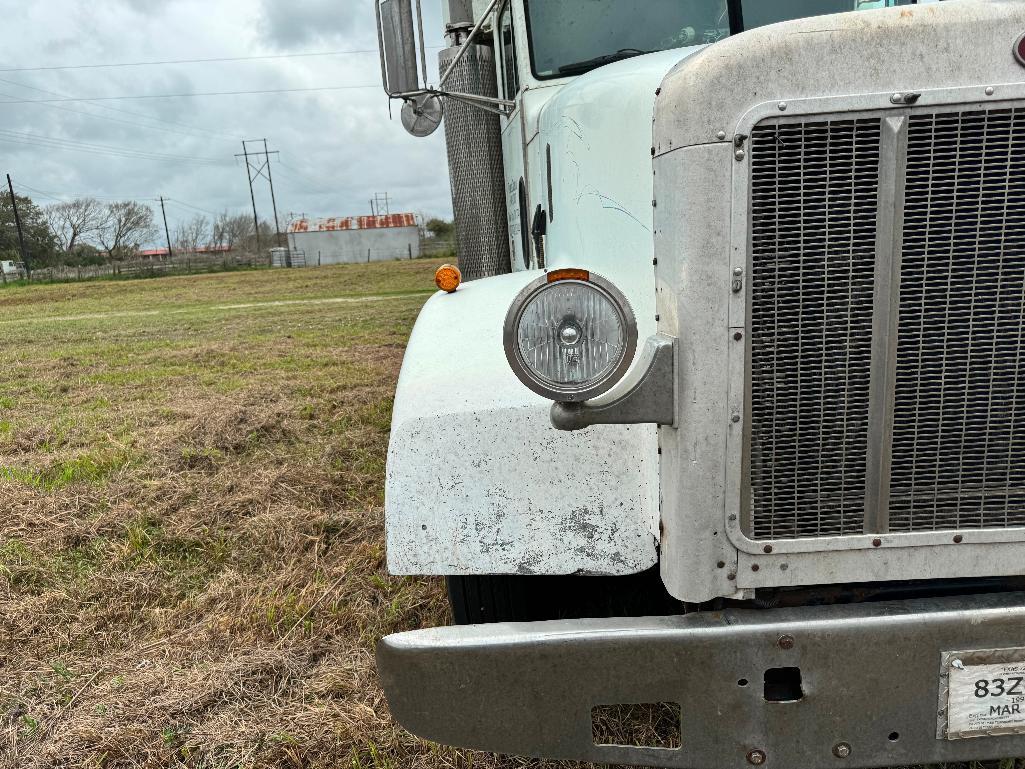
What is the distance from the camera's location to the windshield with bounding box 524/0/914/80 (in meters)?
3.22

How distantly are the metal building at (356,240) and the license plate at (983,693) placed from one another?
2129 inches

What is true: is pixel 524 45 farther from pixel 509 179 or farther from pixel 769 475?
pixel 769 475

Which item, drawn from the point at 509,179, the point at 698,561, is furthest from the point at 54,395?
the point at 698,561

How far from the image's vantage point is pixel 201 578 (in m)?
3.85

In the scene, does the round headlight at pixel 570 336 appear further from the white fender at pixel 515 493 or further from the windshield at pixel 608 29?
the windshield at pixel 608 29

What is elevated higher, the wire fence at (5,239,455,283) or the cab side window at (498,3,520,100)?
the cab side window at (498,3,520,100)

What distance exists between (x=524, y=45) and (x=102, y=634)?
293 cm

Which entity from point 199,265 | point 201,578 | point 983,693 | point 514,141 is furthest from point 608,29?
point 199,265

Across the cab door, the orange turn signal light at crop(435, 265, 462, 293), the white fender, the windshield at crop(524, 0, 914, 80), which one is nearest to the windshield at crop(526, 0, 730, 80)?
the windshield at crop(524, 0, 914, 80)

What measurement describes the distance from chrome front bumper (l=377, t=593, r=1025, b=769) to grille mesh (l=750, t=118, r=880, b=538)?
23 cm

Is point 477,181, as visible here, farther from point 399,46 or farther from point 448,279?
point 399,46

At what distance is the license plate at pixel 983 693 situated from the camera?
73.0 inches

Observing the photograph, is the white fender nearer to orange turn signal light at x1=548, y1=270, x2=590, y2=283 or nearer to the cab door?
orange turn signal light at x1=548, y1=270, x2=590, y2=283

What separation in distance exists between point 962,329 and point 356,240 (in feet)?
183
